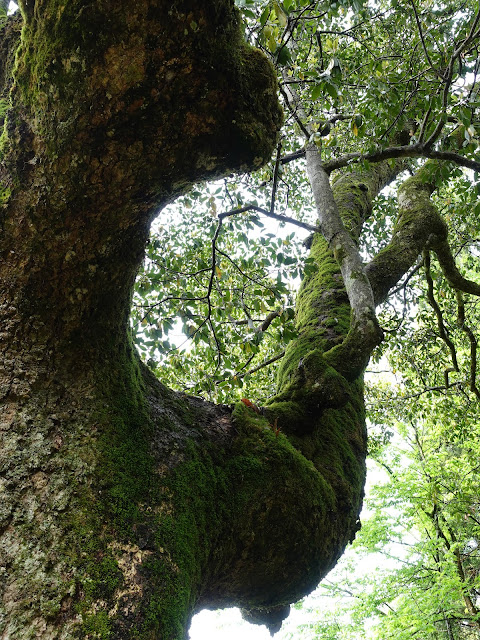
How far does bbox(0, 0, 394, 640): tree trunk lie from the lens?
1411 millimetres

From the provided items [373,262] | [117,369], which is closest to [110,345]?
[117,369]

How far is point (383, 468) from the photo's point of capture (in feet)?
41.4

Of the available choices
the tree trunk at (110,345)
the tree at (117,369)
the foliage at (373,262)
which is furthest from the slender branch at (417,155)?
the tree trunk at (110,345)

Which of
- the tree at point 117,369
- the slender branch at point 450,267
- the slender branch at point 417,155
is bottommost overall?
the tree at point 117,369

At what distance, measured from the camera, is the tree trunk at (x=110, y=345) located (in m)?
1.41

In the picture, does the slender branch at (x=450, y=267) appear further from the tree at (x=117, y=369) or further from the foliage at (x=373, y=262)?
the tree at (x=117, y=369)

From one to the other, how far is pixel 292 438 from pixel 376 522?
886 centimetres

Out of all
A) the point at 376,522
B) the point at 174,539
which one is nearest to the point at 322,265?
the point at 174,539

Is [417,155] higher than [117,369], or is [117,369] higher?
[417,155]

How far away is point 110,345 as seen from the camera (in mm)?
1966

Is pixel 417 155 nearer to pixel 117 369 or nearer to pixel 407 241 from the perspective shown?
pixel 407 241

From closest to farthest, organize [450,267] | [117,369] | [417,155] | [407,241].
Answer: [117,369]
[417,155]
[407,241]
[450,267]

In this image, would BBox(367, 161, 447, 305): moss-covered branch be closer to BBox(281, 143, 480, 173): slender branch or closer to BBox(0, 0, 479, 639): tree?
BBox(281, 143, 480, 173): slender branch

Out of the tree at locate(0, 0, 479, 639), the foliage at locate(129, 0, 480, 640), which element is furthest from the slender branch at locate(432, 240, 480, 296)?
the tree at locate(0, 0, 479, 639)
